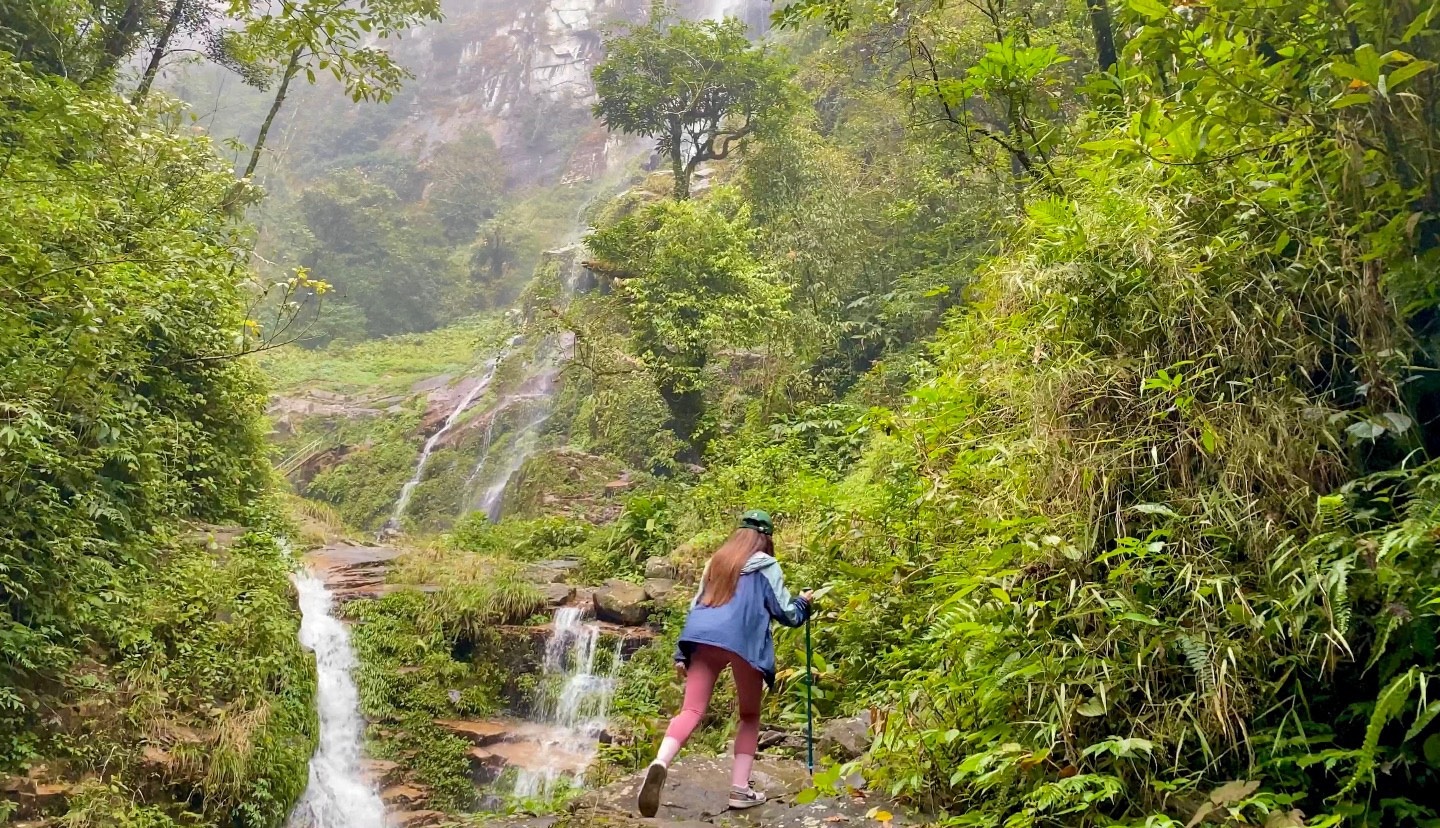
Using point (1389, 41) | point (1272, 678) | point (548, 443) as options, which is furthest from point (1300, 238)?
point (548, 443)

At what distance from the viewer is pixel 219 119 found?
140 ft

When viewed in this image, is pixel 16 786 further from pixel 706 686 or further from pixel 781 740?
pixel 781 740

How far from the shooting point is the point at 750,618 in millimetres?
4113

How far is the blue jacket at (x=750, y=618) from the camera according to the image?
404 cm

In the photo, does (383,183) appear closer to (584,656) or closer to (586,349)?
(586,349)

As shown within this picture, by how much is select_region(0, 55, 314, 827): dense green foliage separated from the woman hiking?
4009 mm

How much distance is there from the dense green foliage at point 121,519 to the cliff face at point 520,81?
32.8 metres

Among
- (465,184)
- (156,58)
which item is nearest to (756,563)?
(156,58)

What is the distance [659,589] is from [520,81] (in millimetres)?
41564

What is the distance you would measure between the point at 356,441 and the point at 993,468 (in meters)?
21.4

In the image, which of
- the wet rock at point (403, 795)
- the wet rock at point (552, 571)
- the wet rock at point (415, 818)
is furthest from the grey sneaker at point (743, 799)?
the wet rock at point (552, 571)

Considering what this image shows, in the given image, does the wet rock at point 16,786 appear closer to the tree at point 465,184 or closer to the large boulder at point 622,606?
the large boulder at point 622,606

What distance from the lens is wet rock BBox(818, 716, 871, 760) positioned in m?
4.76

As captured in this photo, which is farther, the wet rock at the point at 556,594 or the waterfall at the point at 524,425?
the waterfall at the point at 524,425
